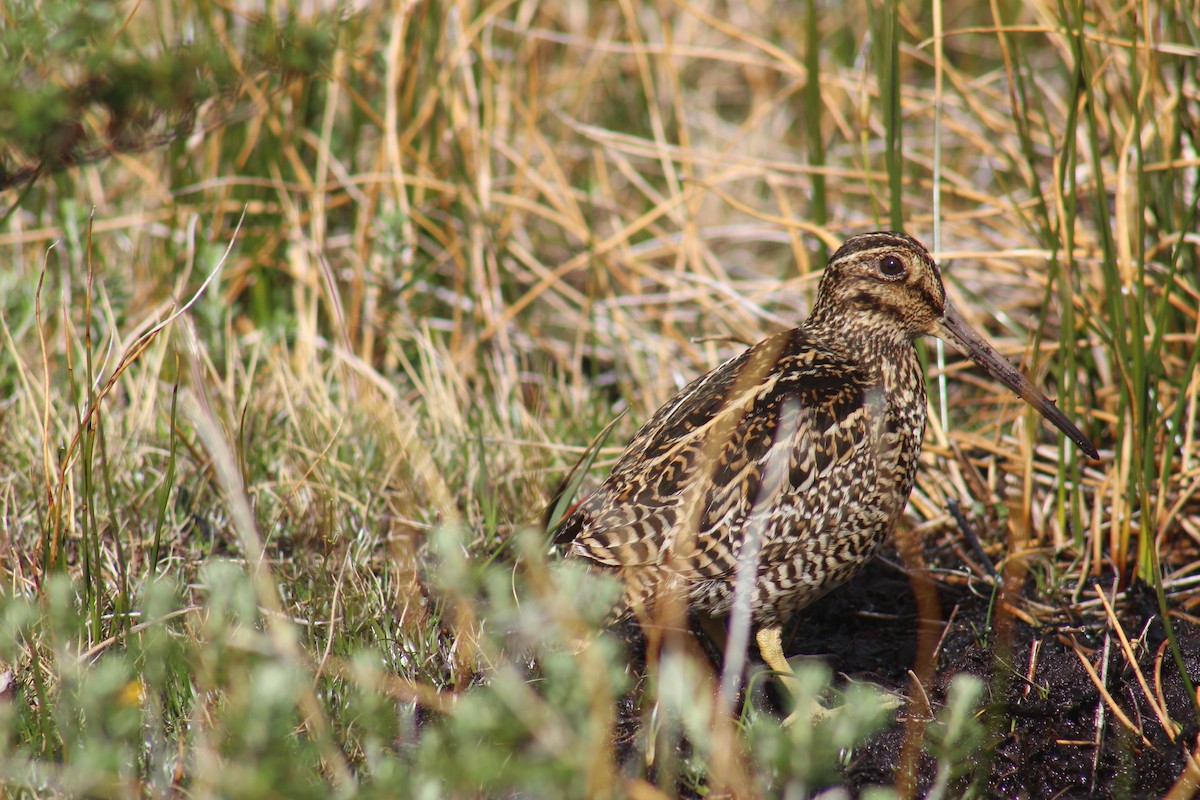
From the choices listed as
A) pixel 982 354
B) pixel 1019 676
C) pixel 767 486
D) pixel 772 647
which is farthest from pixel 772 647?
pixel 982 354

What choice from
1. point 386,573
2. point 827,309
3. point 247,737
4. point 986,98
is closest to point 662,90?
point 986,98

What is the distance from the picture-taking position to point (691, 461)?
3068 millimetres

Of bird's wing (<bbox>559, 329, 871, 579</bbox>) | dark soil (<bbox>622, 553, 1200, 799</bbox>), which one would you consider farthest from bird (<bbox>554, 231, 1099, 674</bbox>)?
dark soil (<bbox>622, 553, 1200, 799</bbox>)

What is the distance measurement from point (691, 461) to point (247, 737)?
139 centimetres

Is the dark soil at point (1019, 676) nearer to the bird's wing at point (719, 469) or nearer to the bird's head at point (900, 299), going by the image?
the bird's wing at point (719, 469)

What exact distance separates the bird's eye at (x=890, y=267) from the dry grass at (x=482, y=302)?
15.2 inches

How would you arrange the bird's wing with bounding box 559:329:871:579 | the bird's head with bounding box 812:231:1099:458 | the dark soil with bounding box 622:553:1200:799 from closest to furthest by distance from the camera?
the dark soil with bounding box 622:553:1200:799 → the bird's wing with bounding box 559:329:871:579 → the bird's head with bounding box 812:231:1099:458

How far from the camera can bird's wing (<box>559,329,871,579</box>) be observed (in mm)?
3006

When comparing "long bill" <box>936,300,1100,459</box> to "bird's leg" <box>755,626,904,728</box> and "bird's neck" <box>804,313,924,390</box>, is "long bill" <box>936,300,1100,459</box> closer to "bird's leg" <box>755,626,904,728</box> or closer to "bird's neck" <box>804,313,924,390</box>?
"bird's neck" <box>804,313,924,390</box>

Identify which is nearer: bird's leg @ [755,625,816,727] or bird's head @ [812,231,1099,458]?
bird's leg @ [755,625,816,727]

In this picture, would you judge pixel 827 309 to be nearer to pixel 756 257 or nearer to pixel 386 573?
pixel 386 573

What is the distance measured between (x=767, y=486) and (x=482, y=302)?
2.24m

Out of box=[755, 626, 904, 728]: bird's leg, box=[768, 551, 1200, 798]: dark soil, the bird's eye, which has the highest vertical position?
the bird's eye

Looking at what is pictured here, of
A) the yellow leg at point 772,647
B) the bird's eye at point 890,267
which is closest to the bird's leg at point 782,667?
the yellow leg at point 772,647
